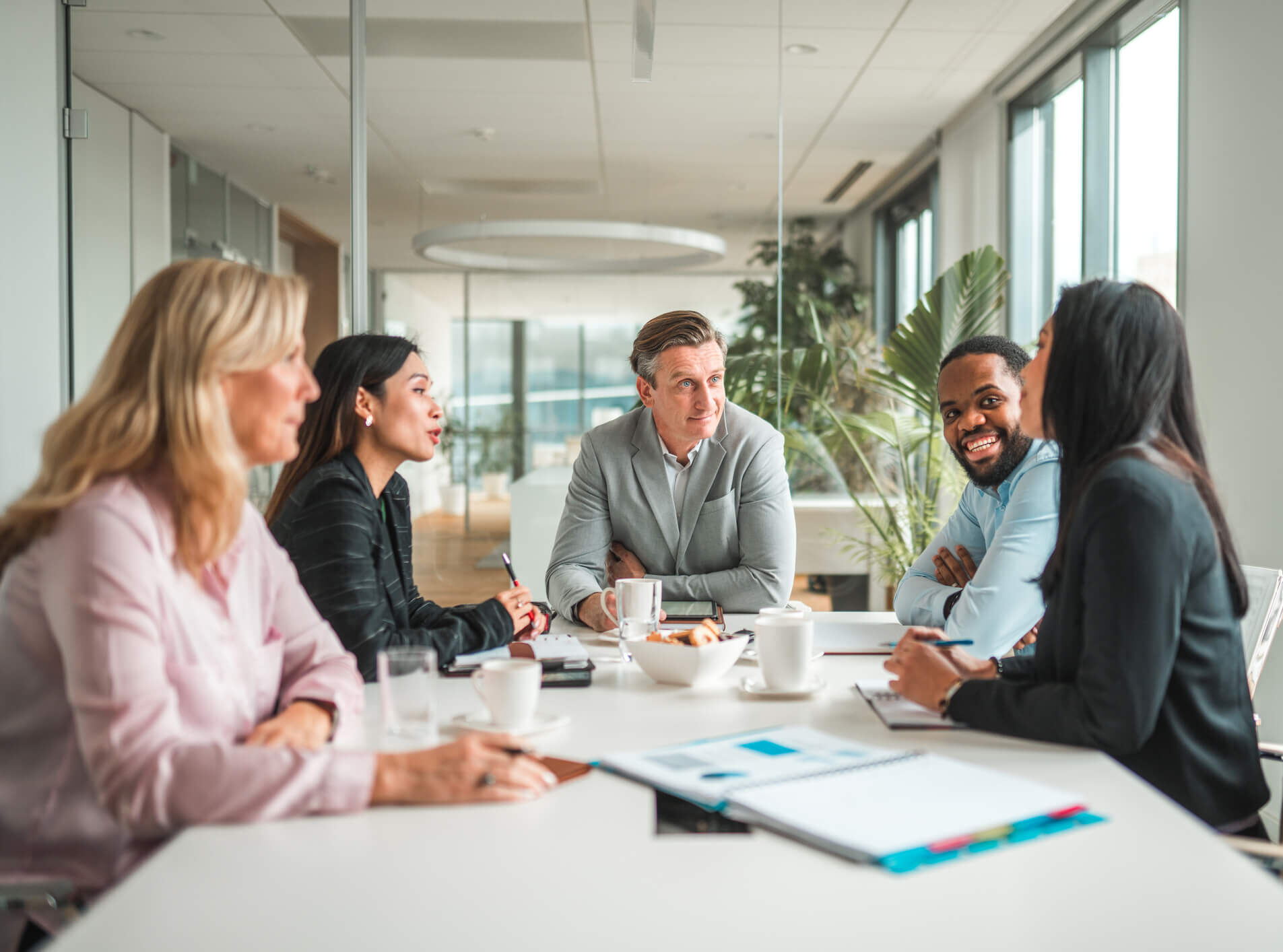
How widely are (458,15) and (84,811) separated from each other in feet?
11.8

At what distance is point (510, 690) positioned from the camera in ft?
4.08

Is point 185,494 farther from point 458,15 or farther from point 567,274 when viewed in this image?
point 458,15

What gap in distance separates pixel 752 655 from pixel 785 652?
337 millimetres

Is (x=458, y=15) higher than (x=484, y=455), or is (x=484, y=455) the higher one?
(x=458, y=15)

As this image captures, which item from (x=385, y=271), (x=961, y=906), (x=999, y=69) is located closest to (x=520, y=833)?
(x=961, y=906)

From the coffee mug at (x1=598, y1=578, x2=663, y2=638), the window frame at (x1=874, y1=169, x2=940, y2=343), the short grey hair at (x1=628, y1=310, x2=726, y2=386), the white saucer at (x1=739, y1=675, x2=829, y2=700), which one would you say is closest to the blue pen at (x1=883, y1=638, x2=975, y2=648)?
the white saucer at (x1=739, y1=675, x2=829, y2=700)

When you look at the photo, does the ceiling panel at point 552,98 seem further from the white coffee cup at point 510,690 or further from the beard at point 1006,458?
the white coffee cup at point 510,690

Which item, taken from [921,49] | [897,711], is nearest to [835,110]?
[921,49]

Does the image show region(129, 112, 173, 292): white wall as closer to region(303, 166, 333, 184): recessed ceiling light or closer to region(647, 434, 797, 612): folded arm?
region(303, 166, 333, 184): recessed ceiling light

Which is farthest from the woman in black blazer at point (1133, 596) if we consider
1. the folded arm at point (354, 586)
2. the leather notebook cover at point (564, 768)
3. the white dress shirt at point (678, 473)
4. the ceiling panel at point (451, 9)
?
the ceiling panel at point (451, 9)

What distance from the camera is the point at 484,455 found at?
400 centimetres

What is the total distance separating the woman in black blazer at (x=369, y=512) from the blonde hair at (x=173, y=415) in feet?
1.72

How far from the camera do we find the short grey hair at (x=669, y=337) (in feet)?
8.42

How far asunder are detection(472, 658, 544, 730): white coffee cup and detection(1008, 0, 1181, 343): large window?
2535 millimetres
